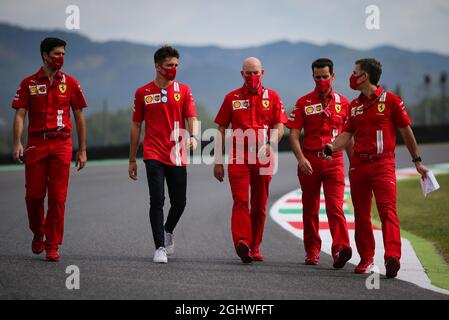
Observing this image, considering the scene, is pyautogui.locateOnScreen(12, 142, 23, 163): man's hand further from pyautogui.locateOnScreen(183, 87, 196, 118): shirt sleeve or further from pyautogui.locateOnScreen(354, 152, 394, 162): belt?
pyautogui.locateOnScreen(354, 152, 394, 162): belt

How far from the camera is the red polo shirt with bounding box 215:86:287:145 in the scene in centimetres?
823

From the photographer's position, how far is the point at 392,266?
23.2 feet

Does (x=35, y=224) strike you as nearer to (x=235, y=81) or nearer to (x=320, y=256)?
(x=320, y=256)

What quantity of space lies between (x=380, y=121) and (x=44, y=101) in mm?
3177

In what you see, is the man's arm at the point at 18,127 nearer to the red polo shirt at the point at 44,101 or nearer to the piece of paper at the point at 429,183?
the red polo shirt at the point at 44,101

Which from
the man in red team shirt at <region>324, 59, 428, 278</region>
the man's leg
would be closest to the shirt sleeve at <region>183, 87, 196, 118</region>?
the man's leg

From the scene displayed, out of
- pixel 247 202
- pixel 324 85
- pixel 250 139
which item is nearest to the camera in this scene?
pixel 324 85

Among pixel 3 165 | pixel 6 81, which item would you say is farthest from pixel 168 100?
pixel 6 81

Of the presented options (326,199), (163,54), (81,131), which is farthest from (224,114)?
(81,131)

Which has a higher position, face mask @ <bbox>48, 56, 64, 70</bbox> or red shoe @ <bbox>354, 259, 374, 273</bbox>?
face mask @ <bbox>48, 56, 64, 70</bbox>

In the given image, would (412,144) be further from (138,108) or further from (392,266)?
(138,108)

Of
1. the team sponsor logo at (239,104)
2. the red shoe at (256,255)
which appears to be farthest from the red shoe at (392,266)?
the team sponsor logo at (239,104)

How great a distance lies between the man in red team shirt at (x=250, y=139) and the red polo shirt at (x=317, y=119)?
0.78 ft

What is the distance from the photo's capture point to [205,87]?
656 feet
